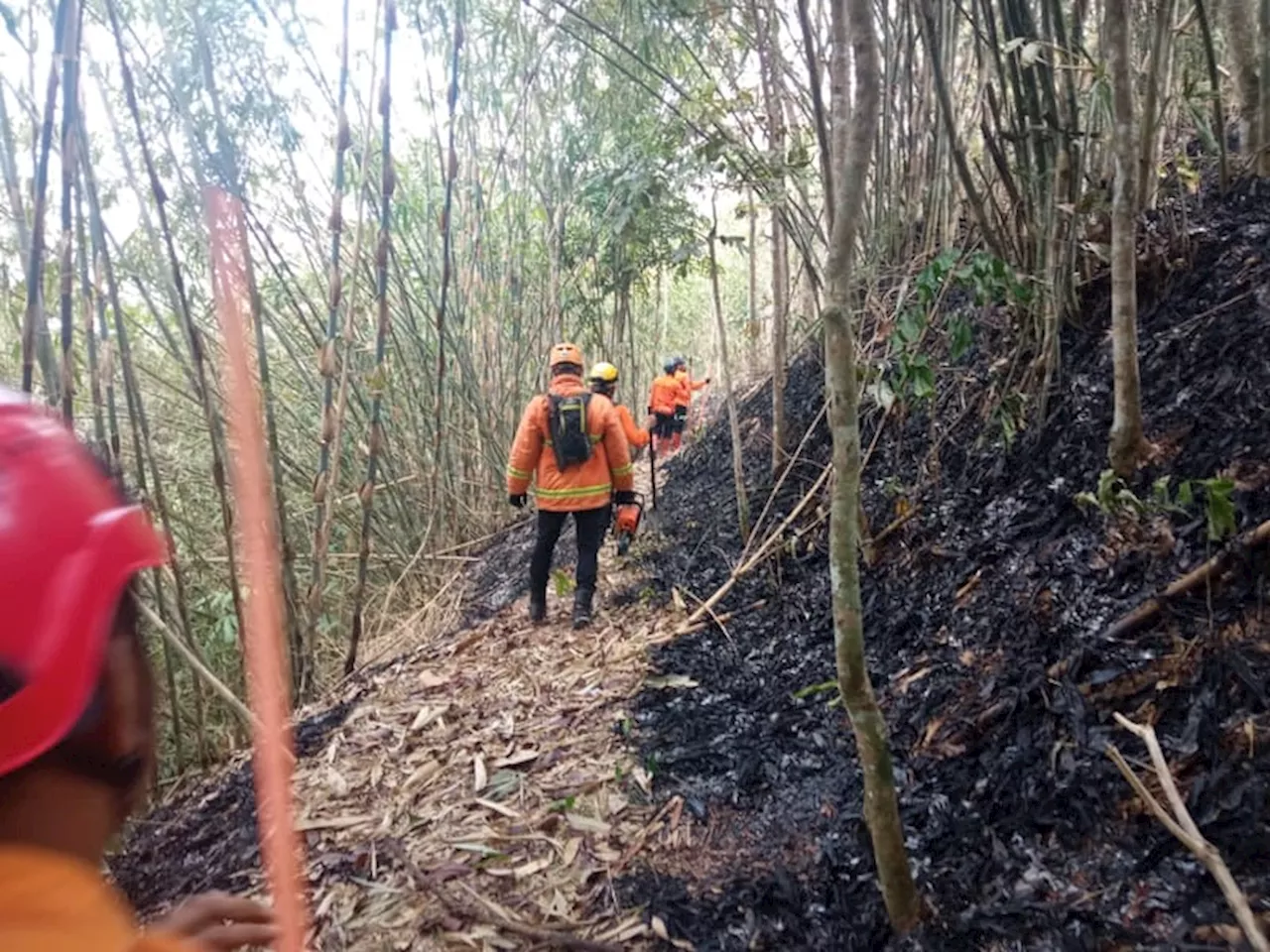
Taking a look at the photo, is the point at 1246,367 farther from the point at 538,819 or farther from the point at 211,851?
the point at 211,851

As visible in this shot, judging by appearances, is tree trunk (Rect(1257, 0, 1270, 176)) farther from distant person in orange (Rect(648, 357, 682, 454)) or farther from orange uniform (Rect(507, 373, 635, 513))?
distant person in orange (Rect(648, 357, 682, 454))

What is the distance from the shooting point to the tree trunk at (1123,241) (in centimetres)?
198

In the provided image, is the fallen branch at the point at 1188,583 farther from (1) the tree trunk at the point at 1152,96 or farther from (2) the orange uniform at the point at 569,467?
(2) the orange uniform at the point at 569,467

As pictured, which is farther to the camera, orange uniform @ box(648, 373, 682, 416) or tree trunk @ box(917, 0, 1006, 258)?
orange uniform @ box(648, 373, 682, 416)

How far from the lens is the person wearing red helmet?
0.54 meters

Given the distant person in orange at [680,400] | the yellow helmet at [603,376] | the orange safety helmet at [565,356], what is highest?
the orange safety helmet at [565,356]

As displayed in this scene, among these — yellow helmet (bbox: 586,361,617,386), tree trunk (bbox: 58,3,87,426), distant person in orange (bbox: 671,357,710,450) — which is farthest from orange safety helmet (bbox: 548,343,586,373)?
distant person in orange (bbox: 671,357,710,450)

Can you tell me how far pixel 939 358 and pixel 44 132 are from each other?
3022 millimetres

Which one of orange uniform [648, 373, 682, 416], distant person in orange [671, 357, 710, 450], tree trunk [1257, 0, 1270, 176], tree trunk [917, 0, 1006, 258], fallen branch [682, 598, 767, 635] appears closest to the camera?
tree trunk [917, 0, 1006, 258]

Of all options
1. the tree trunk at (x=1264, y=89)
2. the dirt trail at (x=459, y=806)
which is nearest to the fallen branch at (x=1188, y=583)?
the dirt trail at (x=459, y=806)

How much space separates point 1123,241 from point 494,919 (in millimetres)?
2142

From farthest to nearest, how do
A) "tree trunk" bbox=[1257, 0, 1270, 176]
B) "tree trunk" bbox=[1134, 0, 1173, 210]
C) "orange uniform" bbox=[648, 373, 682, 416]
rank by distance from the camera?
1. "orange uniform" bbox=[648, 373, 682, 416]
2. "tree trunk" bbox=[1257, 0, 1270, 176]
3. "tree trunk" bbox=[1134, 0, 1173, 210]

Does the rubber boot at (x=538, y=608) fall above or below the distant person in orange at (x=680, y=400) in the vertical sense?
below

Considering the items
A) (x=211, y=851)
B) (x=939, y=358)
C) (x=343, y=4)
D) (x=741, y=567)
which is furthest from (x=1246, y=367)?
(x=211, y=851)
